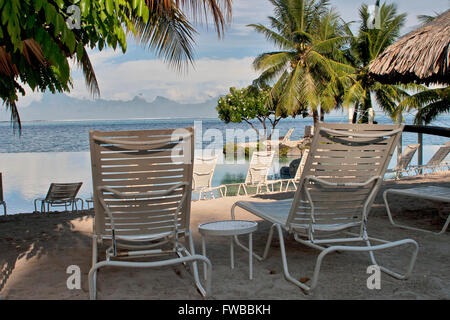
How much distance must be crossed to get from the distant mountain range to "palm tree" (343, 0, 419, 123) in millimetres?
49529

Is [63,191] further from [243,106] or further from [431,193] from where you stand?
[243,106]

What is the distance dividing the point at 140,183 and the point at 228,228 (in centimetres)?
65

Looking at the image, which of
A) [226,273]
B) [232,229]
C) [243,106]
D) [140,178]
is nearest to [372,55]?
[243,106]

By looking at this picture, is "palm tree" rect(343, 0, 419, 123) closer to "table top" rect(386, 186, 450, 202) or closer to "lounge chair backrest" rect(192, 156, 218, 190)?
"lounge chair backrest" rect(192, 156, 218, 190)

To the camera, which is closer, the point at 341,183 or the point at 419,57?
the point at 341,183

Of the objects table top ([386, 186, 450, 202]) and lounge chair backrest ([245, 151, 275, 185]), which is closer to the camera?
table top ([386, 186, 450, 202])

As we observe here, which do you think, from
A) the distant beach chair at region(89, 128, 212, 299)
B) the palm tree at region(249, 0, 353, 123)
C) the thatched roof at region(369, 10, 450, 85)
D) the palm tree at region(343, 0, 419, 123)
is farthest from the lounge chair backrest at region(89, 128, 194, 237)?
the palm tree at region(343, 0, 419, 123)

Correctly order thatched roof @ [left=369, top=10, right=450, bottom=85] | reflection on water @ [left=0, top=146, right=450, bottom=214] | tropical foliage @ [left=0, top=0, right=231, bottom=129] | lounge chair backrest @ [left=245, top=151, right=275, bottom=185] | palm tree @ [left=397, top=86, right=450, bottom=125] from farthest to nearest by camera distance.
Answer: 1. palm tree @ [left=397, top=86, right=450, bottom=125]
2. reflection on water @ [left=0, top=146, right=450, bottom=214]
3. lounge chair backrest @ [left=245, top=151, right=275, bottom=185]
4. thatched roof @ [left=369, top=10, right=450, bottom=85]
5. tropical foliage @ [left=0, top=0, right=231, bottom=129]

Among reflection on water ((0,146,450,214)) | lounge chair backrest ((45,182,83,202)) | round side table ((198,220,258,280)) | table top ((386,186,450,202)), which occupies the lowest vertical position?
reflection on water ((0,146,450,214))

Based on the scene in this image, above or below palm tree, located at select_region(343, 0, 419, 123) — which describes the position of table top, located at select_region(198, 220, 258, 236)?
below

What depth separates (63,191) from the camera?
25.5 ft

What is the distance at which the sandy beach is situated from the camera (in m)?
A: 2.48
